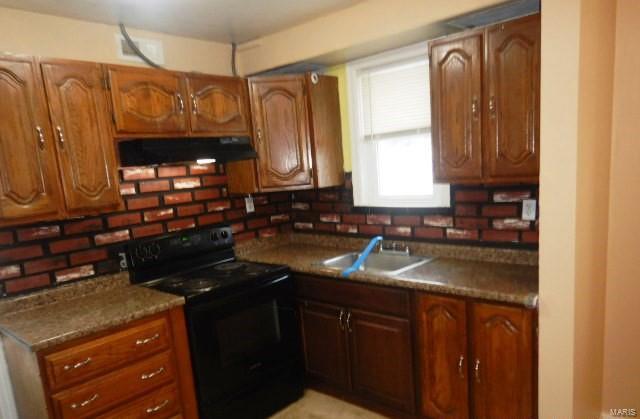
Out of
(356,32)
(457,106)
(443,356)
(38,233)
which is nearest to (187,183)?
(38,233)

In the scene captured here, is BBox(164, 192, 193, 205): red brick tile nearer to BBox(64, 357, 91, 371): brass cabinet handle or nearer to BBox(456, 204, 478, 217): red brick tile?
BBox(64, 357, 91, 371): brass cabinet handle

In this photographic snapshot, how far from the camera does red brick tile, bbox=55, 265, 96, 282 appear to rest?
2266mm

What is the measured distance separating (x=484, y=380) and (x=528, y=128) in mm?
1207

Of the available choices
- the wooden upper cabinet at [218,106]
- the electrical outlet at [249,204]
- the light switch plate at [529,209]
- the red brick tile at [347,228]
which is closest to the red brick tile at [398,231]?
the red brick tile at [347,228]

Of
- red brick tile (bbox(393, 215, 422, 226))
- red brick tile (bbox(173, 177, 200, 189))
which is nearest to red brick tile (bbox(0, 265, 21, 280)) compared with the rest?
red brick tile (bbox(173, 177, 200, 189))

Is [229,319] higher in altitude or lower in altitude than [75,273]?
lower

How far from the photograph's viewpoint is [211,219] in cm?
294

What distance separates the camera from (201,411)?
7.28 ft

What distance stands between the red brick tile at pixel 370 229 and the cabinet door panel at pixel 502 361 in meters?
1.03

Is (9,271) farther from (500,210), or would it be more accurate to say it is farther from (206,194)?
(500,210)

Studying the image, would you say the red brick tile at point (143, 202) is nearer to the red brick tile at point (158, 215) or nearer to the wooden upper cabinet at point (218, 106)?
the red brick tile at point (158, 215)

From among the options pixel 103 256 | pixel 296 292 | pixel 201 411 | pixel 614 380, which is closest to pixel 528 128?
pixel 614 380

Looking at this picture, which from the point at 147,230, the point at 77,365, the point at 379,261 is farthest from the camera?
the point at 379,261

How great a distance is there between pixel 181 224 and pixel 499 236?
6.56 feet
